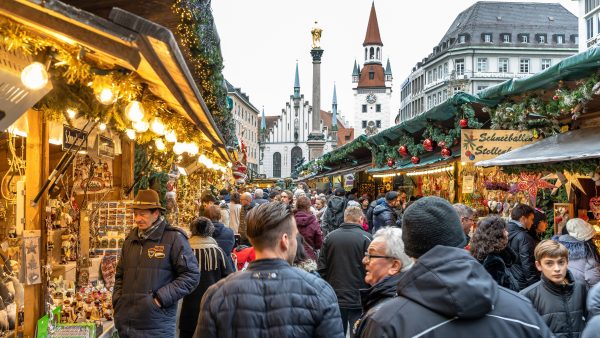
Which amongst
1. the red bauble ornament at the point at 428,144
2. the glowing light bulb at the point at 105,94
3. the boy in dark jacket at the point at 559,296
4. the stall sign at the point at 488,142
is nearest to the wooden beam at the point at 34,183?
the glowing light bulb at the point at 105,94

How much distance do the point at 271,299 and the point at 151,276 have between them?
96.8 inches

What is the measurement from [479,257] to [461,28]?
3172 inches

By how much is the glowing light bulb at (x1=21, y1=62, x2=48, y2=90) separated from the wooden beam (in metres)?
1.52

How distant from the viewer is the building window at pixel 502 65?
79500 millimetres

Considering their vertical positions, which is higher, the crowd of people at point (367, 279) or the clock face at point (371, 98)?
Result: the clock face at point (371, 98)

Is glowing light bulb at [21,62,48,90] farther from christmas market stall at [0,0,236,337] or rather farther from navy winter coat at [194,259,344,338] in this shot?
navy winter coat at [194,259,344,338]

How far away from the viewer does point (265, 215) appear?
10.7 feet

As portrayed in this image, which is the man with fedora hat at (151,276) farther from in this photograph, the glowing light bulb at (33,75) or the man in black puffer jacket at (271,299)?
the man in black puffer jacket at (271,299)

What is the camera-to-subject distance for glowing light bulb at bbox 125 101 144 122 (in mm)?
5199

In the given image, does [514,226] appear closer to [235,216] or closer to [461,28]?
[235,216]

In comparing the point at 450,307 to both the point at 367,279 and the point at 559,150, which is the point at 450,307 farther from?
the point at 559,150

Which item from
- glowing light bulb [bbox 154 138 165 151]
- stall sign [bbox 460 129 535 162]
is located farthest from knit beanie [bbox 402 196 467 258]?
glowing light bulb [bbox 154 138 165 151]

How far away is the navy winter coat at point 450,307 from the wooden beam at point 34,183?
3.86 metres

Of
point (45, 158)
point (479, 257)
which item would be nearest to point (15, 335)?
point (45, 158)
